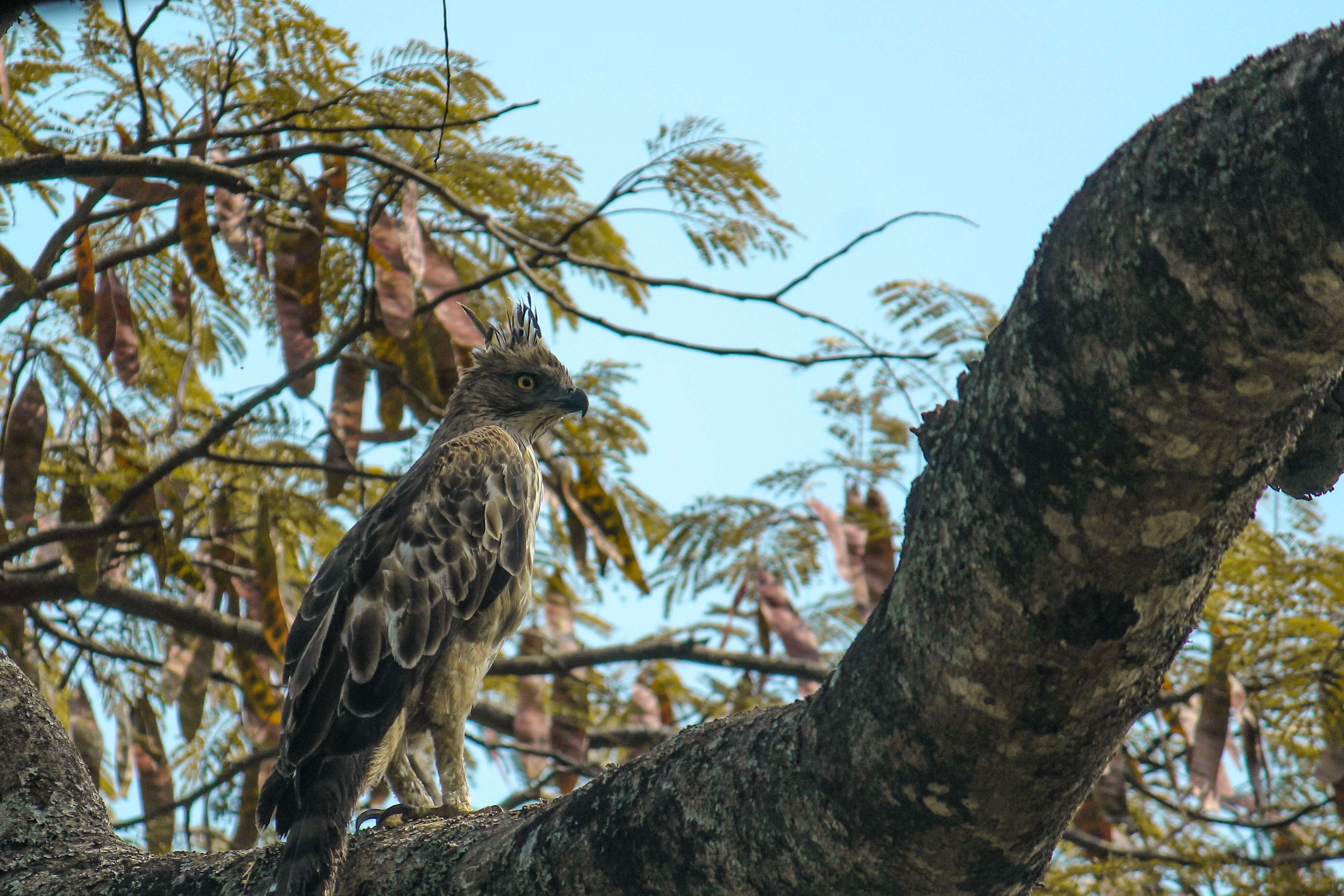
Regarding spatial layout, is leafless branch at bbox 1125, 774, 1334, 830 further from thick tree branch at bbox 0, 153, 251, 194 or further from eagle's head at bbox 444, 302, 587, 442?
thick tree branch at bbox 0, 153, 251, 194

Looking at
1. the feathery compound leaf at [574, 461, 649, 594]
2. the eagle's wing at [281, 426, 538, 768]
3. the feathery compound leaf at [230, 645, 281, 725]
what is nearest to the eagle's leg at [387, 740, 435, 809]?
the eagle's wing at [281, 426, 538, 768]

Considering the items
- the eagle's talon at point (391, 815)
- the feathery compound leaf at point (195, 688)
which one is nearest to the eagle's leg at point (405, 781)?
the eagle's talon at point (391, 815)

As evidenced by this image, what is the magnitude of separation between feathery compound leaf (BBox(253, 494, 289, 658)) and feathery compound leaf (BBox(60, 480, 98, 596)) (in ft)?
2.13

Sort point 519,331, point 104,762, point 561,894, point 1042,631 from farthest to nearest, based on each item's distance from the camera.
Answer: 1. point 104,762
2. point 519,331
3. point 561,894
4. point 1042,631

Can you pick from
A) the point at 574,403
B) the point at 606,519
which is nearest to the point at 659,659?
the point at 606,519

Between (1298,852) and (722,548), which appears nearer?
(1298,852)

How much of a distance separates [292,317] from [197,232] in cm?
55

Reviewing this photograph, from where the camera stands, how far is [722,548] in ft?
21.4

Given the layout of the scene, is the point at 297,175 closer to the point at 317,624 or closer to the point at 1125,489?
Result: the point at 317,624

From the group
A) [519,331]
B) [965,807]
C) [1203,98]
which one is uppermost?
[519,331]

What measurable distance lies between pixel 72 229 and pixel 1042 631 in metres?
4.90

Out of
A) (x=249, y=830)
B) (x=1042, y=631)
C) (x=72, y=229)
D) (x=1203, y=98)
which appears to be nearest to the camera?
(x=1203, y=98)

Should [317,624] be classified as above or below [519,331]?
below

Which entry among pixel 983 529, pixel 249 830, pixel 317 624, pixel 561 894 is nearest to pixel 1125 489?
pixel 983 529
